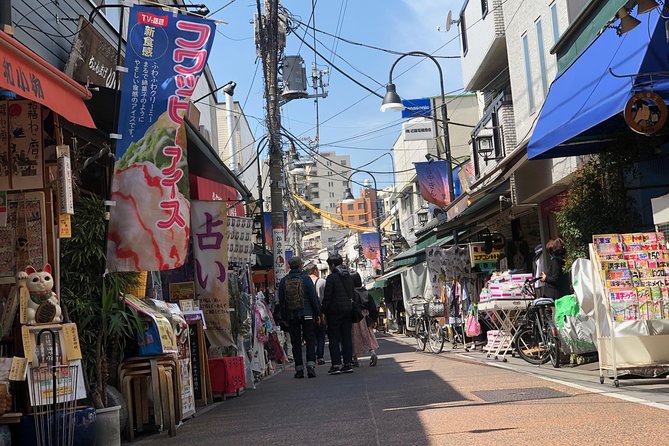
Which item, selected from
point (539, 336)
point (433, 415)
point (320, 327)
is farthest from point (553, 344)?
point (433, 415)

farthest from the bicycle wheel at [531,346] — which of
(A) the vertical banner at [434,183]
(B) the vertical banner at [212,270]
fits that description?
(A) the vertical banner at [434,183]

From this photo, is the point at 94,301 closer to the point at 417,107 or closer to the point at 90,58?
the point at 90,58

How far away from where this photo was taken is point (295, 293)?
13484 millimetres

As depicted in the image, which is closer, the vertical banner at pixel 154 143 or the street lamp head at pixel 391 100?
the vertical banner at pixel 154 143

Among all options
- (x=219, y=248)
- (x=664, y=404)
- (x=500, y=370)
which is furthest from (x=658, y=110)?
(x=219, y=248)

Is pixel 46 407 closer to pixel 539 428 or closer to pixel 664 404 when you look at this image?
pixel 539 428

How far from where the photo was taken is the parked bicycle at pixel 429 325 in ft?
61.6

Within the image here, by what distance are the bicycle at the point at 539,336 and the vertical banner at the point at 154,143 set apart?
6.56 metres

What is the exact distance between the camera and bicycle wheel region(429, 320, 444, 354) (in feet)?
61.3

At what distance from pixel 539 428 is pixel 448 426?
0.80 meters

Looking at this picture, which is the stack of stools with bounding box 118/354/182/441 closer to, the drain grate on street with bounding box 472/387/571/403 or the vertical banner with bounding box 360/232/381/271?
the drain grate on street with bounding box 472/387/571/403

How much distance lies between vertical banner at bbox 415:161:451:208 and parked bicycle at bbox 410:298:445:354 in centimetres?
524

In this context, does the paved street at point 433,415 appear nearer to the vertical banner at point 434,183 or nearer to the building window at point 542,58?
the building window at point 542,58

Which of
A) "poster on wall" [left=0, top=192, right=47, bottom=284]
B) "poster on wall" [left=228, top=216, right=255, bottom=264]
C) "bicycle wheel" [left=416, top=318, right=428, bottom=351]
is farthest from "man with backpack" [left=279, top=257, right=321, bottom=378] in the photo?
"poster on wall" [left=0, top=192, right=47, bottom=284]
